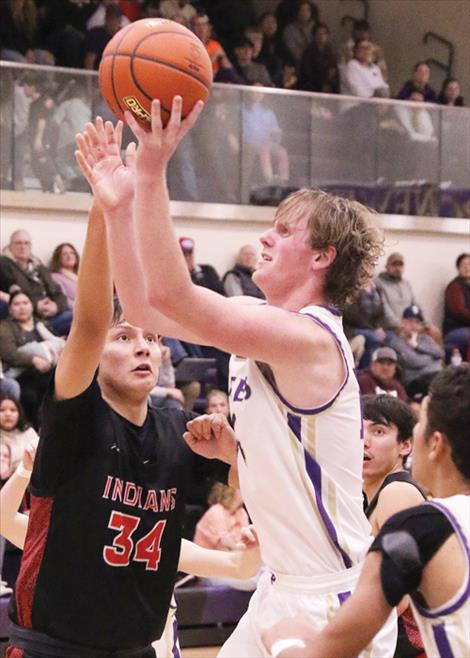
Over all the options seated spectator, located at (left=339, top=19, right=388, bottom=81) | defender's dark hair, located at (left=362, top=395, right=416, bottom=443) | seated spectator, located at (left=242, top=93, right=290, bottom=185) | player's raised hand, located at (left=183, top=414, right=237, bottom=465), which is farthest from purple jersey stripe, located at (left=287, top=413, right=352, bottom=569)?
seated spectator, located at (left=339, top=19, right=388, bottom=81)

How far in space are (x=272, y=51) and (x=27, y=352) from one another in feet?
23.4

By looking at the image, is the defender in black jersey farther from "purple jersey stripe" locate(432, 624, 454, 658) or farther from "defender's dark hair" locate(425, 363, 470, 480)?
"purple jersey stripe" locate(432, 624, 454, 658)

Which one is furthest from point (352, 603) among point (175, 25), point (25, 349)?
point (25, 349)

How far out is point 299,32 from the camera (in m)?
16.0

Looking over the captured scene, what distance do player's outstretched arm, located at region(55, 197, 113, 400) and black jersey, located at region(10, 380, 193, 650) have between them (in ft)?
0.42

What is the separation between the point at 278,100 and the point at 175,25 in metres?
10.6

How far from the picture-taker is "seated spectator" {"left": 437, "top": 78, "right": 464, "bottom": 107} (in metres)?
15.8

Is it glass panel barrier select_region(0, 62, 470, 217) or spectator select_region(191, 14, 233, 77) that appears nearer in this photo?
glass panel barrier select_region(0, 62, 470, 217)

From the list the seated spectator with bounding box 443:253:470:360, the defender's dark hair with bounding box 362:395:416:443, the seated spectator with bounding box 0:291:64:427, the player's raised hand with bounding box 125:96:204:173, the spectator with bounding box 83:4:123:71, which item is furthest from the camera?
the seated spectator with bounding box 443:253:470:360

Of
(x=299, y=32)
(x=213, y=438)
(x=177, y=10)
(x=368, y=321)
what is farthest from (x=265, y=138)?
(x=213, y=438)

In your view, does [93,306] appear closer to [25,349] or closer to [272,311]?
[272,311]

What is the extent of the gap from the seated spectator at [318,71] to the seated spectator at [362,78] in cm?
13

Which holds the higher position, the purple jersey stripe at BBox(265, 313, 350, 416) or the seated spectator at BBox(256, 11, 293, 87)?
the seated spectator at BBox(256, 11, 293, 87)

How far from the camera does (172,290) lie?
287 cm
